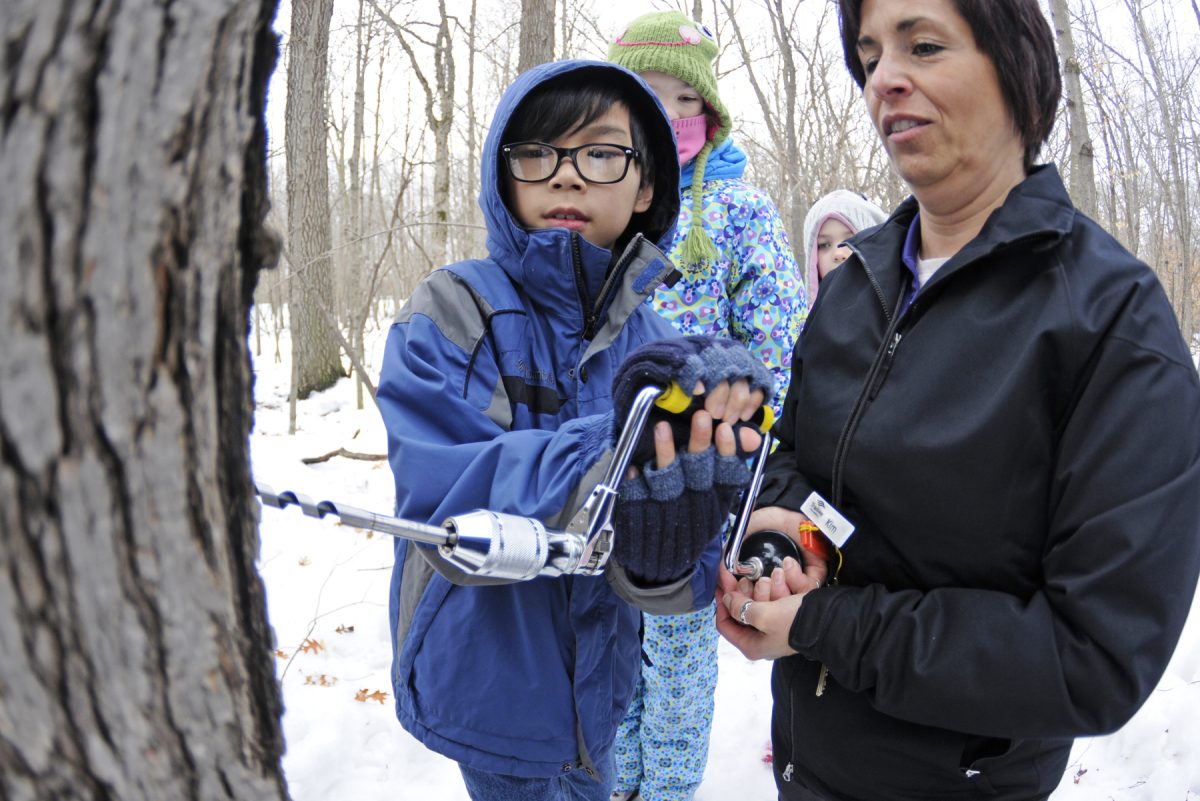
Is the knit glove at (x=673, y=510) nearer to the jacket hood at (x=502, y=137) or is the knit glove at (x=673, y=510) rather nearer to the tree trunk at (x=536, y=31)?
the jacket hood at (x=502, y=137)

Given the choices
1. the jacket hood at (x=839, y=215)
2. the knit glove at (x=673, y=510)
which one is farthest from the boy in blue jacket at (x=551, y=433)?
the jacket hood at (x=839, y=215)

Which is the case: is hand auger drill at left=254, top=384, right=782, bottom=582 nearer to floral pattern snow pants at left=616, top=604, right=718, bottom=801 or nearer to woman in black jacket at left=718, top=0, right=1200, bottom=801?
woman in black jacket at left=718, top=0, right=1200, bottom=801

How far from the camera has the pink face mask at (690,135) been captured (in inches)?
102

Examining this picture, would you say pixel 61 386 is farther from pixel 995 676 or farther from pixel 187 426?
pixel 995 676

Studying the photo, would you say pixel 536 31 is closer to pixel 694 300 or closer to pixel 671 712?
pixel 694 300

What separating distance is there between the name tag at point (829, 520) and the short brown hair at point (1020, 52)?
713 millimetres

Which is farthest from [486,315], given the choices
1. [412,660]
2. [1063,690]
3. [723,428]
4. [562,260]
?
[1063,690]

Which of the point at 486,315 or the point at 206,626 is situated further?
the point at 486,315

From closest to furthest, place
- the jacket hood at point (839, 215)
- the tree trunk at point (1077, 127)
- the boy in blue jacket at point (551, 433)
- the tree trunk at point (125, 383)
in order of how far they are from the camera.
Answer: the tree trunk at point (125, 383) → the boy in blue jacket at point (551, 433) → the jacket hood at point (839, 215) → the tree trunk at point (1077, 127)

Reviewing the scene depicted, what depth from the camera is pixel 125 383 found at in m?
0.54

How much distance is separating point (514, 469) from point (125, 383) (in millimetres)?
748

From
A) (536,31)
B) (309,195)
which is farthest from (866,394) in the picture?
(309,195)

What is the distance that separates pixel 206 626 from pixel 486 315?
922mm

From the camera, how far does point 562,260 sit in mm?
1545
